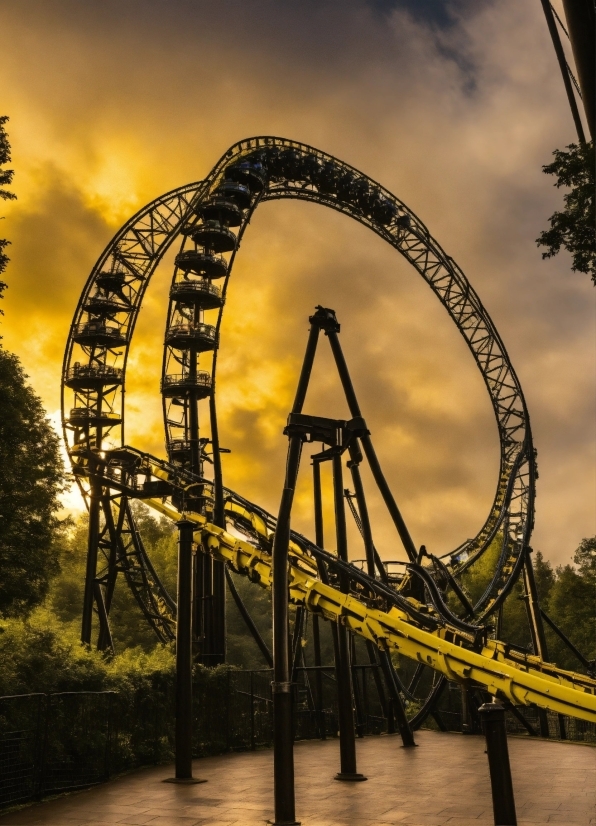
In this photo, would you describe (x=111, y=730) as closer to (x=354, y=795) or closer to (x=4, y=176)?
(x=354, y=795)

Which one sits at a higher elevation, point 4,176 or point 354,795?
point 4,176

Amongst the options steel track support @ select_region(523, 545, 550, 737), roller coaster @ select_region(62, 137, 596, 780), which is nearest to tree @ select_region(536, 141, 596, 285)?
roller coaster @ select_region(62, 137, 596, 780)

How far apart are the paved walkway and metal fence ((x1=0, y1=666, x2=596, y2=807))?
1.27 ft

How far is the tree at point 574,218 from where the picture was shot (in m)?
9.75

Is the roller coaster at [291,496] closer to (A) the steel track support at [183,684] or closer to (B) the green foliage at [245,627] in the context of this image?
(A) the steel track support at [183,684]

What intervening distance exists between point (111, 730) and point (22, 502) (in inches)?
228

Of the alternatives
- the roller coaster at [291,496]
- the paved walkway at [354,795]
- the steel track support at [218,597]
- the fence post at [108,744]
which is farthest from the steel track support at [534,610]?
the fence post at [108,744]

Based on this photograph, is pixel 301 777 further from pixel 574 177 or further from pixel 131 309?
pixel 131 309

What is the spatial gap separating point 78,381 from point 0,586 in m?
10.0

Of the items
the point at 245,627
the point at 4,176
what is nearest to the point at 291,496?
the point at 4,176

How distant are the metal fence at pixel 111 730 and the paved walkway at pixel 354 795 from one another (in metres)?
0.39

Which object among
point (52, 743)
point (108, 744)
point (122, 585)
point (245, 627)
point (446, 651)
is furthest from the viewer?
point (245, 627)

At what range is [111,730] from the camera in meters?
11.7

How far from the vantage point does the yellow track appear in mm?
10422
